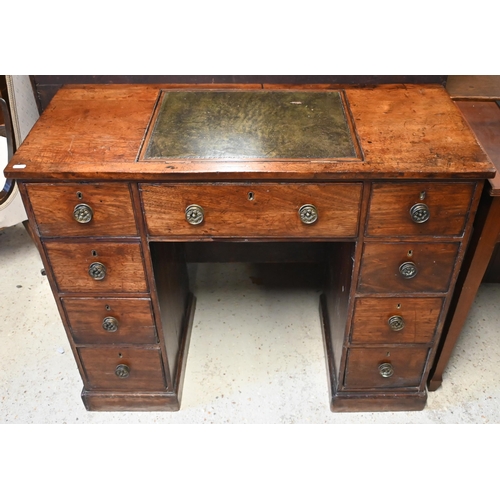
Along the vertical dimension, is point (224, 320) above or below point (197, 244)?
below

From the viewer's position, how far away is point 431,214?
1.32 meters

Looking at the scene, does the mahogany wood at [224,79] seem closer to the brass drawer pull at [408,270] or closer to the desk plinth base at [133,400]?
the brass drawer pull at [408,270]

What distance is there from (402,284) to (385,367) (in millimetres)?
324

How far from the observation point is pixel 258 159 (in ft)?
4.19

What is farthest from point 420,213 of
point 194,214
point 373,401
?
point 373,401

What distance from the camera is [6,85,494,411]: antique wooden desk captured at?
4.16ft

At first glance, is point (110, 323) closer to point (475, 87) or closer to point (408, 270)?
point (408, 270)

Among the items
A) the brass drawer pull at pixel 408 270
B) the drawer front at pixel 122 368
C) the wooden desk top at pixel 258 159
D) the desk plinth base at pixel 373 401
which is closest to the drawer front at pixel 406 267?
the brass drawer pull at pixel 408 270

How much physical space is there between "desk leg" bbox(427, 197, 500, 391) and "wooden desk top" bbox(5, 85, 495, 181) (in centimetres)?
23

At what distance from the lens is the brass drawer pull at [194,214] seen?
4.27 feet

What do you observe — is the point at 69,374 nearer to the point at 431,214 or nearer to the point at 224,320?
the point at 224,320

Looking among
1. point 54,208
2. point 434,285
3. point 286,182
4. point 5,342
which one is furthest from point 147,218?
point 5,342

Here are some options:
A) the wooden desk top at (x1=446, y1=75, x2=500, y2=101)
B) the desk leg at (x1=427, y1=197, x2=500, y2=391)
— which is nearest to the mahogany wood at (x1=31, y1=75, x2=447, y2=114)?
the wooden desk top at (x1=446, y1=75, x2=500, y2=101)

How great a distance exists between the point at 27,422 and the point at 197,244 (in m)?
0.92
